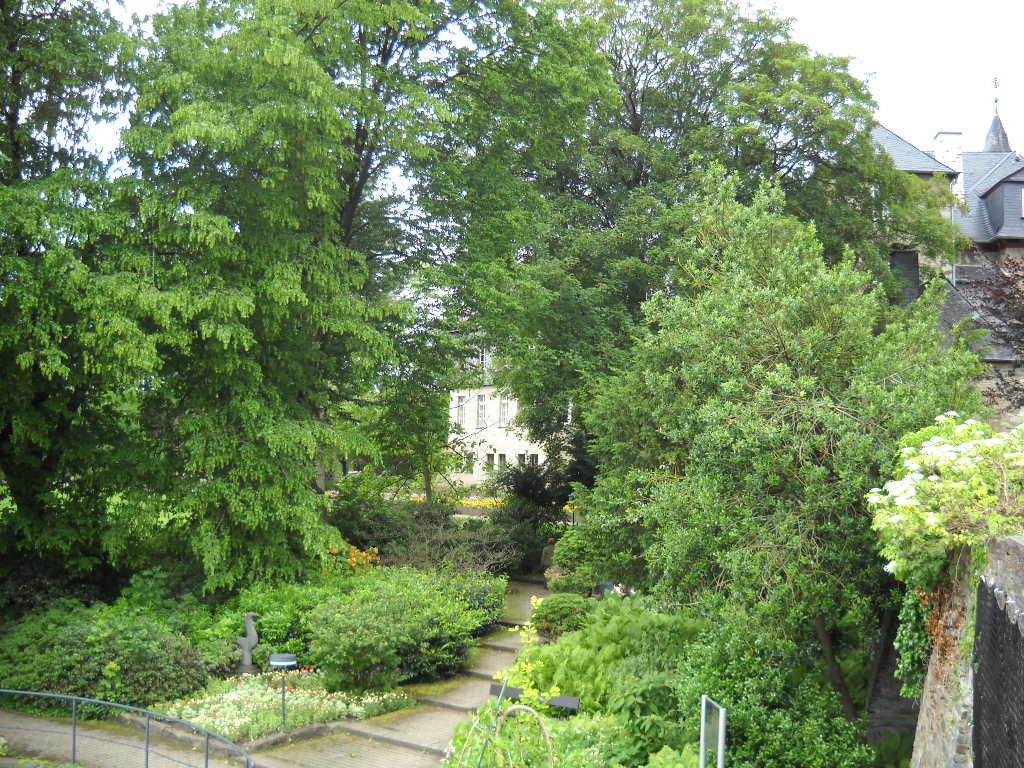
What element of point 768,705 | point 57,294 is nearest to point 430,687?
point 768,705

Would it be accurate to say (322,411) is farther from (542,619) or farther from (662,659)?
(662,659)

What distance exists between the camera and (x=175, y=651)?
1242 centimetres

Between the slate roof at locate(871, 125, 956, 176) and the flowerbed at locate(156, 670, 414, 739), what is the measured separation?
23.8m

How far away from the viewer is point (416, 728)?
1145 centimetres

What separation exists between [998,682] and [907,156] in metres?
27.9

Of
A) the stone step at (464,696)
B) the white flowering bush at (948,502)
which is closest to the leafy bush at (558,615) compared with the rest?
the stone step at (464,696)

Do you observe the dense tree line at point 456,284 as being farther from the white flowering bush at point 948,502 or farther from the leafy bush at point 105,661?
the leafy bush at point 105,661

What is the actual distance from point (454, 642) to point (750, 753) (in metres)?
5.81

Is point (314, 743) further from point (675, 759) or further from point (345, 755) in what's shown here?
point (675, 759)

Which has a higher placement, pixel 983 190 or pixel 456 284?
pixel 983 190

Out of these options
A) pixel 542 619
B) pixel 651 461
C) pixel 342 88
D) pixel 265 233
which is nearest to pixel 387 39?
pixel 342 88

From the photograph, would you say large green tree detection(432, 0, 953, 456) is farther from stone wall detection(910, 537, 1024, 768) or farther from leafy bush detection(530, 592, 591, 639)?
stone wall detection(910, 537, 1024, 768)

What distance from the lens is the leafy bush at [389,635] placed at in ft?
40.4

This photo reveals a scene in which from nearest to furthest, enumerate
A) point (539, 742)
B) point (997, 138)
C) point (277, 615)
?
point (539, 742) < point (277, 615) < point (997, 138)
